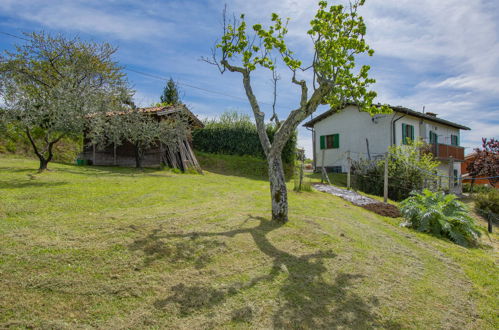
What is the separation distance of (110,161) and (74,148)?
223 inches

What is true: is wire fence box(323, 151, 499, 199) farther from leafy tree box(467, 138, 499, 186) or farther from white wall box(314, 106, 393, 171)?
leafy tree box(467, 138, 499, 186)

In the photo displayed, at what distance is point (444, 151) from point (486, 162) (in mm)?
3091

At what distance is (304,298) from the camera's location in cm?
438

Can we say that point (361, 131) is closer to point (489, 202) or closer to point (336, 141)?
point (336, 141)

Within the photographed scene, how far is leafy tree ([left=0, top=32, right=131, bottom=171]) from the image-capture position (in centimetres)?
1217

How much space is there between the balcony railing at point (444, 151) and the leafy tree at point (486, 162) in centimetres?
135

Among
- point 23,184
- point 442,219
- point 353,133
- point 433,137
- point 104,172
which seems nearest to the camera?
point 23,184

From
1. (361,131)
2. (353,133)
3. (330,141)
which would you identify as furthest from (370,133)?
(330,141)

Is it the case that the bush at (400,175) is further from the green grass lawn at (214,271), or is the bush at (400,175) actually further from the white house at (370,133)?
the green grass lawn at (214,271)

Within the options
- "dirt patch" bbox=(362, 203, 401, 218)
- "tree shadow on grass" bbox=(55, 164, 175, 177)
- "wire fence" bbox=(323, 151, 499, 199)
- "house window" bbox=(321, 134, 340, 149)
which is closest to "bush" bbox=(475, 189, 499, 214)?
"wire fence" bbox=(323, 151, 499, 199)

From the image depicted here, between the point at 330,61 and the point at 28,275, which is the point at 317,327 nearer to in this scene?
the point at 28,275

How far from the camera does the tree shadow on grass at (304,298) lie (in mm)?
3895

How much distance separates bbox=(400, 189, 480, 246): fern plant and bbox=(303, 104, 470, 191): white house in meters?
11.8

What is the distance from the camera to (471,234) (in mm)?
9164
